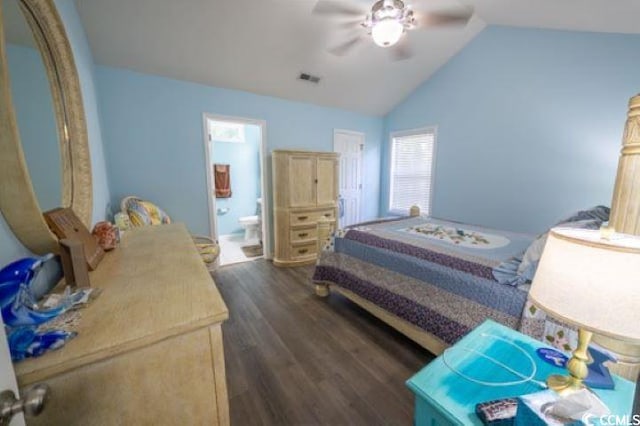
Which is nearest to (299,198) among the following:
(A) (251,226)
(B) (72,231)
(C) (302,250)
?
(C) (302,250)

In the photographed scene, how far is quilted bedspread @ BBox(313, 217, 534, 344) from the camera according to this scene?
1473 millimetres

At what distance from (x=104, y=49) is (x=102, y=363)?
3005 mm

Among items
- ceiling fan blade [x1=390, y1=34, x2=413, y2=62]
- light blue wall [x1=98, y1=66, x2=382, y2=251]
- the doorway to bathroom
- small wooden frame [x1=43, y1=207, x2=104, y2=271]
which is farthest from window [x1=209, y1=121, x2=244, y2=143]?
small wooden frame [x1=43, y1=207, x2=104, y2=271]

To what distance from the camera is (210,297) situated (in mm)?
759

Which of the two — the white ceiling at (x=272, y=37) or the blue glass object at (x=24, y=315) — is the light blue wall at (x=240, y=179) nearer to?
the white ceiling at (x=272, y=37)

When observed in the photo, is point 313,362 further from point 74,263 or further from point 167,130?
point 167,130

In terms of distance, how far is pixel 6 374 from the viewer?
0.43 meters

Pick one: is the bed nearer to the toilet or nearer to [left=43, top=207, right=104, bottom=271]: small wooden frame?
[left=43, top=207, right=104, bottom=271]: small wooden frame

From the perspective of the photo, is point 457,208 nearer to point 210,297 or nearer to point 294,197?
point 294,197

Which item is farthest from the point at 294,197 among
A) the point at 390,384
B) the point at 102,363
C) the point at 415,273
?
the point at 102,363

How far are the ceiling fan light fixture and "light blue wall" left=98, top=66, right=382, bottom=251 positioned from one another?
6.58 feet

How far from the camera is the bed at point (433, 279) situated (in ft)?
4.51

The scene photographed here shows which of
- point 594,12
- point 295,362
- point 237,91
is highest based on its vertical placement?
point 594,12

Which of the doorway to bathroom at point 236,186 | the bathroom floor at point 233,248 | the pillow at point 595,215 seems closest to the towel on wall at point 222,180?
the doorway to bathroom at point 236,186
